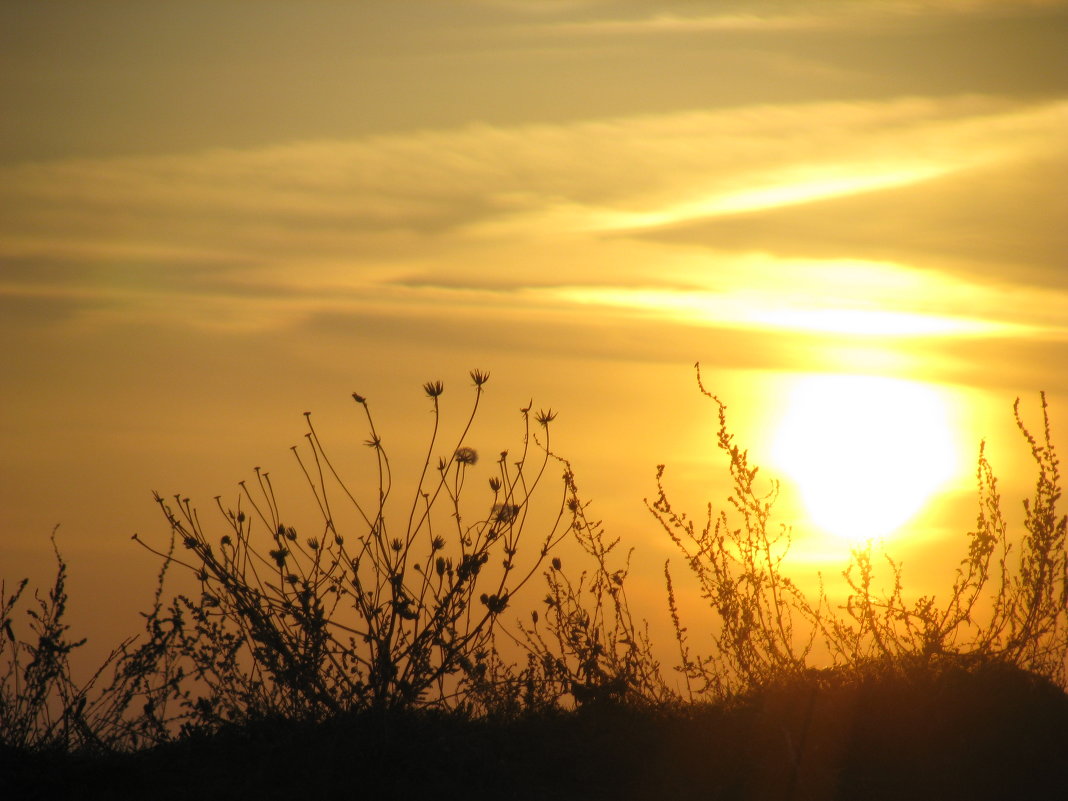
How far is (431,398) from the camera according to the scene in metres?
5.40

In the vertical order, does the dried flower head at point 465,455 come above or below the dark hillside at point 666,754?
above

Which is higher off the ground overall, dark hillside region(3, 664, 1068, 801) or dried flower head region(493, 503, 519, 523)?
dried flower head region(493, 503, 519, 523)

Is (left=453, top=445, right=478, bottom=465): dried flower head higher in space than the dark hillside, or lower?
higher

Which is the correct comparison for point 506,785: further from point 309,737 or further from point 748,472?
point 748,472

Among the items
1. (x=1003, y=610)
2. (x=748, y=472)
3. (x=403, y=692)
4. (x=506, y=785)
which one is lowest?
(x=506, y=785)

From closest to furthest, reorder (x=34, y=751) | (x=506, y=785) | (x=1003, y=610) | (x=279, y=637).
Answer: (x=506, y=785) → (x=34, y=751) → (x=279, y=637) → (x=1003, y=610)

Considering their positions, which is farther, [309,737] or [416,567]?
[416,567]

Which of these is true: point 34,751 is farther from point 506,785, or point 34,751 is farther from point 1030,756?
point 1030,756

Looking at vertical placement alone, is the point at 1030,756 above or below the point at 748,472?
below

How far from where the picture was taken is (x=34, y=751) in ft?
17.2

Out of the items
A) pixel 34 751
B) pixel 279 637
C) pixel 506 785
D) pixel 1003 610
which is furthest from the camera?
pixel 1003 610

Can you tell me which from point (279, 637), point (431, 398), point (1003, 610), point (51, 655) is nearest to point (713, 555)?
point (1003, 610)

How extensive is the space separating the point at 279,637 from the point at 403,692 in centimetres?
73

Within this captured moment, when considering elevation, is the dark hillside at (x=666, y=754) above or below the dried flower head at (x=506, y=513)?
below
